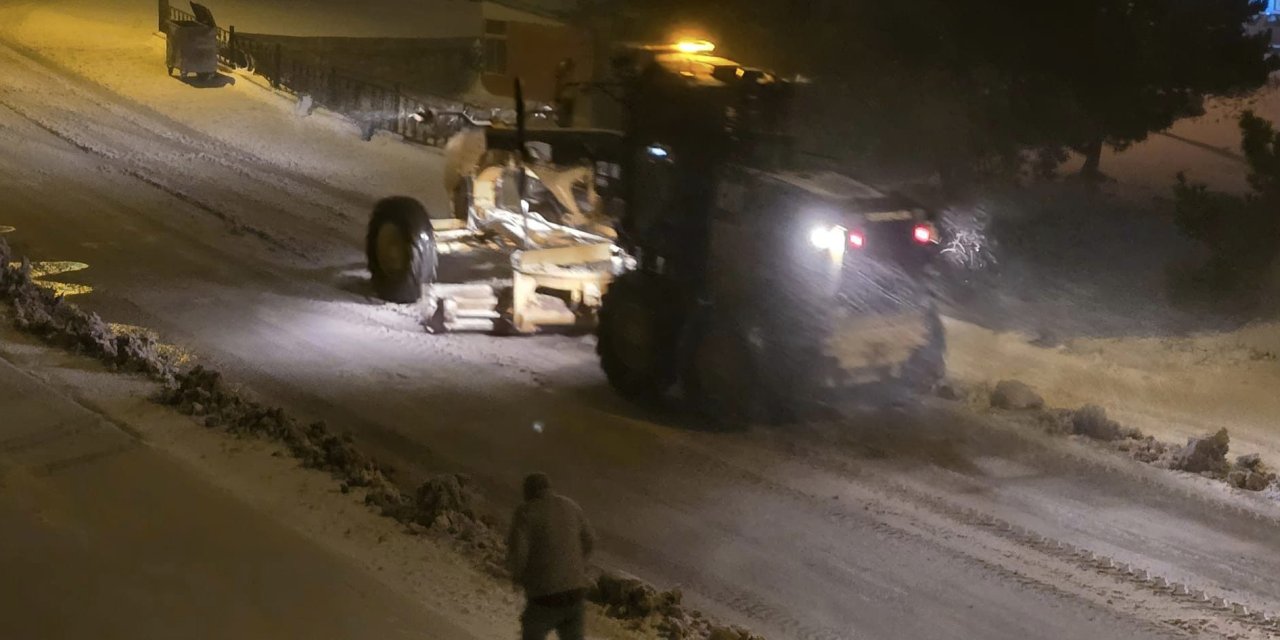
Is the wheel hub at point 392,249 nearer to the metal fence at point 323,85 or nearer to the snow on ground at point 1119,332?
the snow on ground at point 1119,332

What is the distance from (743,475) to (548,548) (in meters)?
4.30

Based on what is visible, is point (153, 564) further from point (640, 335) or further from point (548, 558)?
point (640, 335)

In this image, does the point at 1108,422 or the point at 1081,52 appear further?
the point at 1081,52

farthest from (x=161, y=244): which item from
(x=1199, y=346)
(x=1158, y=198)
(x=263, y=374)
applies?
(x=1158, y=198)

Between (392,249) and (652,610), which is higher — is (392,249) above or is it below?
above

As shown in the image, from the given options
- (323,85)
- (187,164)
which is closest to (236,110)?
(323,85)

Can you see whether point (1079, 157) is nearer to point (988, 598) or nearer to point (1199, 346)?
point (1199, 346)

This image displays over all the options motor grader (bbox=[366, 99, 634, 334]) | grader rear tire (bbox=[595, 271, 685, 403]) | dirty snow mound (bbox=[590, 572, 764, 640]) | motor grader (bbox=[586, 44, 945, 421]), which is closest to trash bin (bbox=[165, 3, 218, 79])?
motor grader (bbox=[366, 99, 634, 334])

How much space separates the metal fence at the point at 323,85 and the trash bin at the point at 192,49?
4.01ft

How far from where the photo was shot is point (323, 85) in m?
27.9

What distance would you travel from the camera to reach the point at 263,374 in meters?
11.5

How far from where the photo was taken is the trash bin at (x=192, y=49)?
85.9 feet

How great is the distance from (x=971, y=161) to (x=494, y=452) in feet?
40.6

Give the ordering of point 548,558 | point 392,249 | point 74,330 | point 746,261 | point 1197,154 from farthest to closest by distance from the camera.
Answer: point 1197,154, point 392,249, point 74,330, point 746,261, point 548,558
